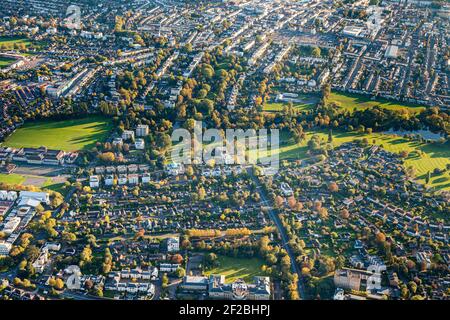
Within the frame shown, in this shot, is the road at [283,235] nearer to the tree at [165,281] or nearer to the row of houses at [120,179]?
the tree at [165,281]

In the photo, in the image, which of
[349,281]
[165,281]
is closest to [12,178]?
[165,281]

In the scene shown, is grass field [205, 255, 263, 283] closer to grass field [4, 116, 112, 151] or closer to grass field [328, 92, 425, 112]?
grass field [4, 116, 112, 151]

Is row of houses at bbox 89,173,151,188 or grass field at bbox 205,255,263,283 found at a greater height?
row of houses at bbox 89,173,151,188

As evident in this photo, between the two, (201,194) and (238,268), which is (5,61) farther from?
(238,268)

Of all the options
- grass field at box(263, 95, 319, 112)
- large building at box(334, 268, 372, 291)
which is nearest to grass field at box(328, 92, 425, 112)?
grass field at box(263, 95, 319, 112)

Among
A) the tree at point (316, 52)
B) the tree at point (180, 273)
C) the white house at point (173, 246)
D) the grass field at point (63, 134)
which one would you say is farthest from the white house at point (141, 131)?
the tree at point (316, 52)

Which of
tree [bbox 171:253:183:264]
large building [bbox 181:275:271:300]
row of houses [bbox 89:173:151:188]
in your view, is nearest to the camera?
large building [bbox 181:275:271:300]

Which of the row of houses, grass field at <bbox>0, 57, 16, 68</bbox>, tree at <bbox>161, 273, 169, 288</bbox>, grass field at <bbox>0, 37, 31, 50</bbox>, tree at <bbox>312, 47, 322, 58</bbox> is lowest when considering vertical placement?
tree at <bbox>161, 273, 169, 288</bbox>
